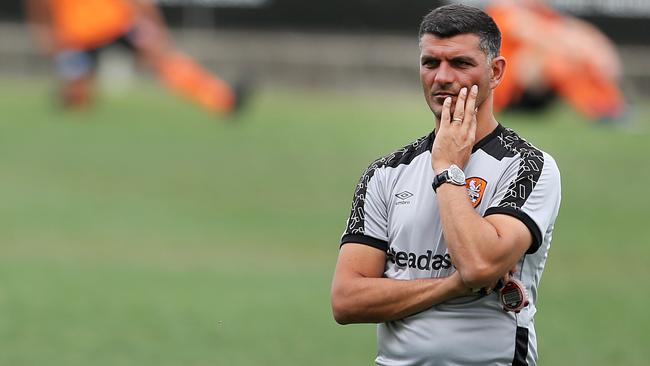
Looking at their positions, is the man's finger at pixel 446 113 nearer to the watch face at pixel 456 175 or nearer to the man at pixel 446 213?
the man at pixel 446 213

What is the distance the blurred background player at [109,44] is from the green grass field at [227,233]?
0.54 metres

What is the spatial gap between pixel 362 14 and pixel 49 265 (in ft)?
61.0

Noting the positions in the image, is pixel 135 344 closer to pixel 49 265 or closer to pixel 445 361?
pixel 49 265

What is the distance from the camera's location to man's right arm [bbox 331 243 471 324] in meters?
4.48

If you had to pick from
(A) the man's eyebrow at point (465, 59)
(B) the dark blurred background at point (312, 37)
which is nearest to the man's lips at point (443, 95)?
(A) the man's eyebrow at point (465, 59)

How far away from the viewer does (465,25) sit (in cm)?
450

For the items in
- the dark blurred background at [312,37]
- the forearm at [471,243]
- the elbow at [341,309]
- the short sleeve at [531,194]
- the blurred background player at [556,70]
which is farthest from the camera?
the dark blurred background at [312,37]

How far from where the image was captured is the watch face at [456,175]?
4.41 m

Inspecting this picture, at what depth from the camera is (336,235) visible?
1418 cm

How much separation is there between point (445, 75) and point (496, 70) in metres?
0.21

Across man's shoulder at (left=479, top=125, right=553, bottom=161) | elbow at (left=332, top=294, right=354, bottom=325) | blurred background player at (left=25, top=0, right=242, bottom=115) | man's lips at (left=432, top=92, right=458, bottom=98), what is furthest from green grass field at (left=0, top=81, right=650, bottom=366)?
man's lips at (left=432, top=92, right=458, bottom=98)

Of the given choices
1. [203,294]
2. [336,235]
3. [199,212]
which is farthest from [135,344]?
[199,212]

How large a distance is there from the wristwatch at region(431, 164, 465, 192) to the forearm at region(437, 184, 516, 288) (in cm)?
4

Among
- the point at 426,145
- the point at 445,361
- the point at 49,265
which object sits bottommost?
the point at 49,265
